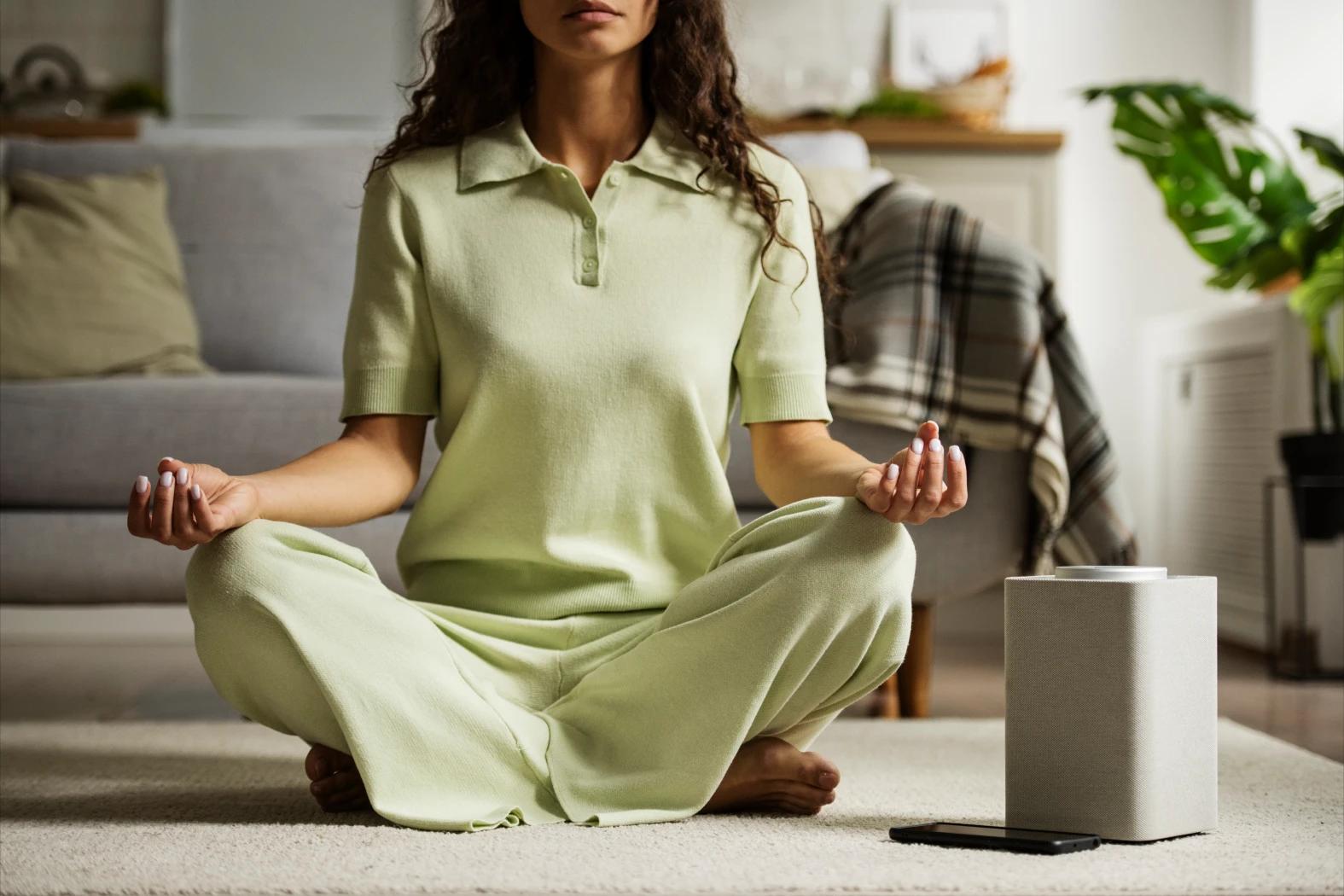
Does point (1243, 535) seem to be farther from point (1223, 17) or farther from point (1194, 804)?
point (1194, 804)

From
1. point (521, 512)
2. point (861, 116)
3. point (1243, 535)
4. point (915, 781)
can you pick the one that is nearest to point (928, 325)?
point (915, 781)

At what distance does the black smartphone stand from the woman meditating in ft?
0.42

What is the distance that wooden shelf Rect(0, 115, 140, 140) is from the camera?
3988 mm

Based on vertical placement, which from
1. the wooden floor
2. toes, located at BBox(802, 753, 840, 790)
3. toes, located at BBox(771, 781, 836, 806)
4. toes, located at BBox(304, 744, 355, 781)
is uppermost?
toes, located at BBox(304, 744, 355, 781)

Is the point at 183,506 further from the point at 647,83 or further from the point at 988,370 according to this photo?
the point at 988,370

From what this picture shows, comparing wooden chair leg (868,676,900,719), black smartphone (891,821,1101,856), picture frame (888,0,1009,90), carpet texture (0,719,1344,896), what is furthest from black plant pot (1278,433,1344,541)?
black smartphone (891,821,1101,856)

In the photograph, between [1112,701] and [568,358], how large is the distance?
54cm

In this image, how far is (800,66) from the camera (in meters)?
4.00

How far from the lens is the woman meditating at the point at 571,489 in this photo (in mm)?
1203

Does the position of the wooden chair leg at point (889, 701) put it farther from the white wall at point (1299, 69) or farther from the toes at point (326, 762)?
the white wall at point (1299, 69)

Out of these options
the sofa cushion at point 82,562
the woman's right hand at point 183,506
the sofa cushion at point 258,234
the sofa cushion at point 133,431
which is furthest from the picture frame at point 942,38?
the woman's right hand at point 183,506

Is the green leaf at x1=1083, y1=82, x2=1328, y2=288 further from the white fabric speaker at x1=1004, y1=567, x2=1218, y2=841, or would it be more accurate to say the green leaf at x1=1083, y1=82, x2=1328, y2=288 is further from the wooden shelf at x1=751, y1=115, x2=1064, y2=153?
the white fabric speaker at x1=1004, y1=567, x2=1218, y2=841

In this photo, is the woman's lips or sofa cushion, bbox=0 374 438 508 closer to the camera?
the woman's lips

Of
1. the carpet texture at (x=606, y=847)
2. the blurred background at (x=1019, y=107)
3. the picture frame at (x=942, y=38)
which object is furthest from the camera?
the picture frame at (x=942, y=38)
